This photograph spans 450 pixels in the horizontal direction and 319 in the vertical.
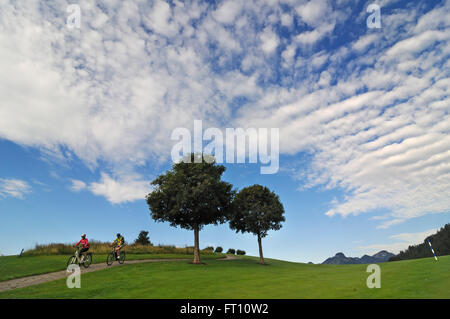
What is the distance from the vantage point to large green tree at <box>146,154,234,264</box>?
99.0 feet

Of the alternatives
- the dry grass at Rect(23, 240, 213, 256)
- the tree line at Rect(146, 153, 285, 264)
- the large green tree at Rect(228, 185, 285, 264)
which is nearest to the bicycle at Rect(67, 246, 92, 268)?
the tree line at Rect(146, 153, 285, 264)

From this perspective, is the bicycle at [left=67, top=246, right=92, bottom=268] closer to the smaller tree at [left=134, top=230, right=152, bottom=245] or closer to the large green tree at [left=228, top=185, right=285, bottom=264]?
the large green tree at [left=228, top=185, right=285, bottom=264]

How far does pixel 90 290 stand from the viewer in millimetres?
12891

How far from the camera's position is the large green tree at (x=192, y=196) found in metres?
30.2

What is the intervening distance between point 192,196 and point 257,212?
14.5 metres

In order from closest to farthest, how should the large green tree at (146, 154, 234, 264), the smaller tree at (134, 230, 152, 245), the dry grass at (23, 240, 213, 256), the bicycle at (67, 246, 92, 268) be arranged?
the bicycle at (67, 246, 92, 268)
the large green tree at (146, 154, 234, 264)
the dry grass at (23, 240, 213, 256)
the smaller tree at (134, 230, 152, 245)

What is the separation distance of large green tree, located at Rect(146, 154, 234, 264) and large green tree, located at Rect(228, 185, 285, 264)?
279 inches

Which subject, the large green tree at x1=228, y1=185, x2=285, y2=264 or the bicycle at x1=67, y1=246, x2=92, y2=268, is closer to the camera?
the bicycle at x1=67, y1=246, x2=92, y2=268

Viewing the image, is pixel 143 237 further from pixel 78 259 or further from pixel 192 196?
pixel 78 259
